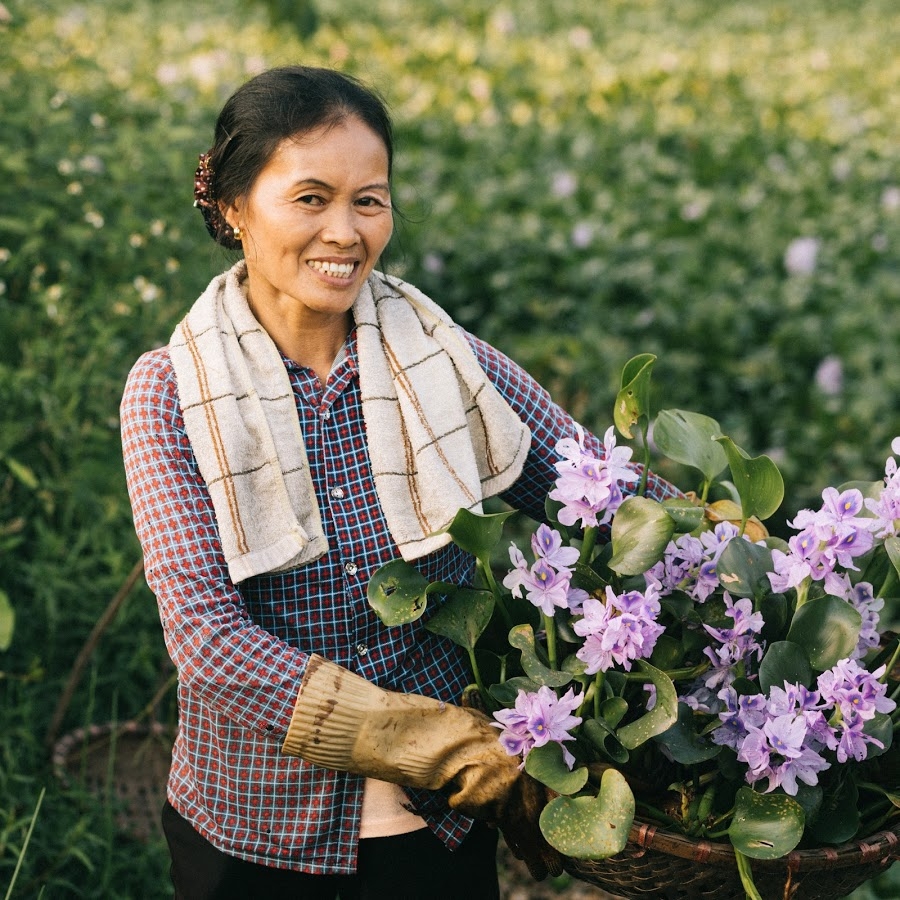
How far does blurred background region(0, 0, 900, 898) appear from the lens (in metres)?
2.75

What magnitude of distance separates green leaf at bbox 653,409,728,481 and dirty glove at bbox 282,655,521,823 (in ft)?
1.47

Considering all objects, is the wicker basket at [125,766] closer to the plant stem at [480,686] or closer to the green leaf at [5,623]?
the green leaf at [5,623]

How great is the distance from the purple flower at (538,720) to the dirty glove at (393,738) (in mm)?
43

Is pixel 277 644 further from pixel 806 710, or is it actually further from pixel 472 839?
pixel 806 710

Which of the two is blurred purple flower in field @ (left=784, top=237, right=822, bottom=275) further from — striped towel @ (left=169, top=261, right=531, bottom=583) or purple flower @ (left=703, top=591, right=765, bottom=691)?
purple flower @ (left=703, top=591, right=765, bottom=691)

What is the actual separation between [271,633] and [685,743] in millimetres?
522

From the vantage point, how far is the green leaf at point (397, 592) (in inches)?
60.2

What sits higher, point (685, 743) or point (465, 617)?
point (465, 617)

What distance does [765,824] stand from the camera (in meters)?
1.39

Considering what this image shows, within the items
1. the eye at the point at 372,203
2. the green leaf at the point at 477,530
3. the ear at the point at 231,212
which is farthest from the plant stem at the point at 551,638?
the ear at the point at 231,212

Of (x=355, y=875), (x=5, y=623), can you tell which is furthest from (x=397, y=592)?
(x=5, y=623)

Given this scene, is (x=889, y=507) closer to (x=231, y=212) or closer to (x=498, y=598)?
(x=498, y=598)

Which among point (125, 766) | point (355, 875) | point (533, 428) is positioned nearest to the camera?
point (355, 875)

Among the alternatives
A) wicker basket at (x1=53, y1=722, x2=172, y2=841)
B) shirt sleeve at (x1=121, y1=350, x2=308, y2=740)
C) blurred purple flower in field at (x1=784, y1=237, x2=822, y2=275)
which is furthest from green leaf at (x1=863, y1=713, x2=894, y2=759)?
blurred purple flower in field at (x1=784, y1=237, x2=822, y2=275)
